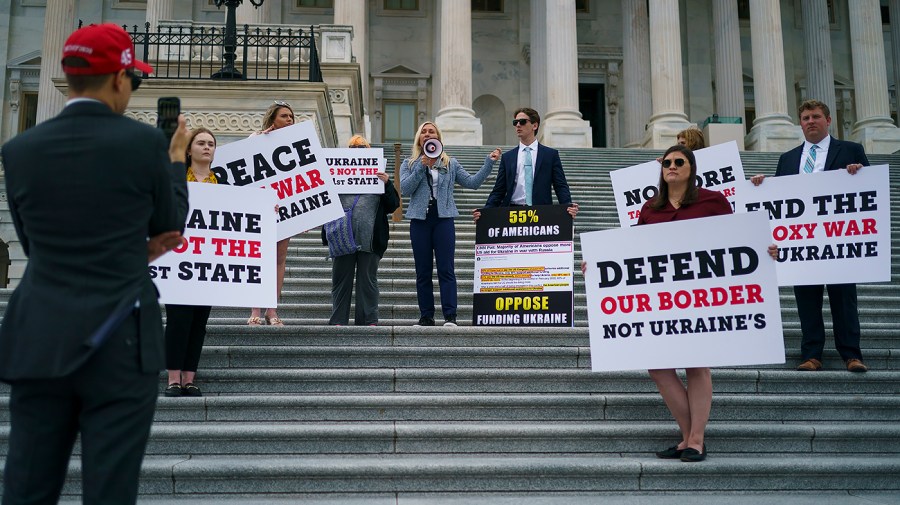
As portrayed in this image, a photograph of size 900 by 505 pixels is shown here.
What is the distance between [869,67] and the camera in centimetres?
2762

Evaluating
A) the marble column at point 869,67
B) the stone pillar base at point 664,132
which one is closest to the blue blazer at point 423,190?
the stone pillar base at point 664,132

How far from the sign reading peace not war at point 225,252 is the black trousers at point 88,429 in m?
3.32

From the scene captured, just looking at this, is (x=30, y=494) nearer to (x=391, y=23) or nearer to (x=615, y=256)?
(x=615, y=256)

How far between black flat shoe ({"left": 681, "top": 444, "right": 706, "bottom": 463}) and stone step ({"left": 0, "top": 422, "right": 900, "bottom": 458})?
0.35 meters

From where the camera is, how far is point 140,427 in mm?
2770

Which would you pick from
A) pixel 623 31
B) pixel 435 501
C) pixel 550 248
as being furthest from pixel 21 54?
pixel 435 501

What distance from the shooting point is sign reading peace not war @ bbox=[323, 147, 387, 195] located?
319 inches

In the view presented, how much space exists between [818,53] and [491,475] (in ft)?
99.5

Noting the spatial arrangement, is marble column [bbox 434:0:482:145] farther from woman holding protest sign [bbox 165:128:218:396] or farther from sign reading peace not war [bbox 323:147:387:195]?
woman holding protest sign [bbox 165:128:218:396]

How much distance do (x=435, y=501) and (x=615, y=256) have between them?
6.89ft

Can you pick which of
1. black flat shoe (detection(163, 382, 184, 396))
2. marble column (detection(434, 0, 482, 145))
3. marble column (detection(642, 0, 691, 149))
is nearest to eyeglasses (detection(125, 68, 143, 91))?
black flat shoe (detection(163, 382, 184, 396))

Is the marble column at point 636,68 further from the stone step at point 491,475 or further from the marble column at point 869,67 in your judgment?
the stone step at point 491,475

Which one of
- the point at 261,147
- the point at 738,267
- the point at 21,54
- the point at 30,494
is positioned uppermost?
the point at 21,54

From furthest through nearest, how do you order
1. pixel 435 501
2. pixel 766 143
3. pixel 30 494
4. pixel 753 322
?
pixel 766 143
pixel 753 322
pixel 435 501
pixel 30 494
